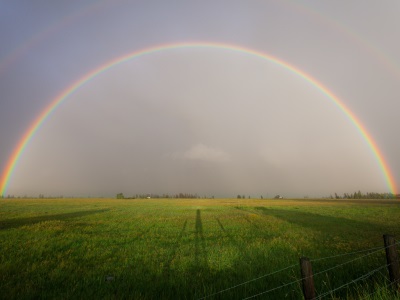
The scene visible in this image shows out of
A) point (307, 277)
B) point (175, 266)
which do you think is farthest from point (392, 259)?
point (175, 266)

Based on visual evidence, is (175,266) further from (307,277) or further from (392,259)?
(392,259)

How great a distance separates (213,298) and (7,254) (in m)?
11.0

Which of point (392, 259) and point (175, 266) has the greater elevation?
point (392, 259)

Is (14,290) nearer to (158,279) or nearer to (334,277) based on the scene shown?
(158,279)

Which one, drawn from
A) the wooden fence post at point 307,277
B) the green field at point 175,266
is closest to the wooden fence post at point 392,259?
the green field at point 175,266

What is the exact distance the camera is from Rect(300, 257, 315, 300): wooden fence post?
4.73 meters

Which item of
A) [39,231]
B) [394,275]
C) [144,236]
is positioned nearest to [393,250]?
[394,275]

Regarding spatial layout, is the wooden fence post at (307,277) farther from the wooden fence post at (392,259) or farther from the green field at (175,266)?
the wooden fence post at (392,259)

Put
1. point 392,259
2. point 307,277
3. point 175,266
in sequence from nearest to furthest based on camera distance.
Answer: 1. point 307,277
2. point 392,259
3. point 175,266

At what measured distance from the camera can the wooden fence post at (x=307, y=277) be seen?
473cm

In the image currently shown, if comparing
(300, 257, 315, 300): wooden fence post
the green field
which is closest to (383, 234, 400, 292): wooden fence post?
the green field

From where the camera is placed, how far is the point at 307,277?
188 inches

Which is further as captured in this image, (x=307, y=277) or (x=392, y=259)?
(x=392, y=259)

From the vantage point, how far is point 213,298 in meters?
7.04
